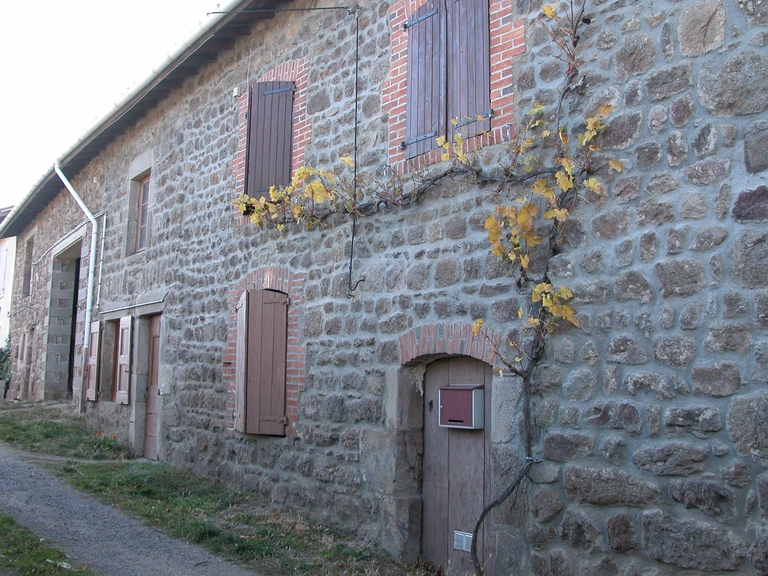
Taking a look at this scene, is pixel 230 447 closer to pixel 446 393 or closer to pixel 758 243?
pixel 446 393

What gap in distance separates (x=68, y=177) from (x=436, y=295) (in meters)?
10.5

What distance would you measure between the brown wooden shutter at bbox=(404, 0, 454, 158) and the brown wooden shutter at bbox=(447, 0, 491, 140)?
0.09m

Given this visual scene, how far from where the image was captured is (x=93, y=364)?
37.5 feet

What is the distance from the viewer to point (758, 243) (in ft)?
11.8

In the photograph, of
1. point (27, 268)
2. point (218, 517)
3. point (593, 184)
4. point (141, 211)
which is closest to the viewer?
point (593, 184)

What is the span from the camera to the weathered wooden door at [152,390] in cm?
969

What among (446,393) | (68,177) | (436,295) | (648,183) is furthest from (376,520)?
(68,177)

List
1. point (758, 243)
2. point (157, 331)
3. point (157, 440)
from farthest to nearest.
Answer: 1. point (157, 331)
2. point (157, 440)
3. point (758, 243)

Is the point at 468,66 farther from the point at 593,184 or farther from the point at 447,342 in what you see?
the point at 447,342

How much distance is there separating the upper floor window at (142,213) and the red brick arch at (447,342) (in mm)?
6459

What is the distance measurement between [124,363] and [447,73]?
6.79 m

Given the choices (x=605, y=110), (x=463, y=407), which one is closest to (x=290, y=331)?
(x=463, y=407)

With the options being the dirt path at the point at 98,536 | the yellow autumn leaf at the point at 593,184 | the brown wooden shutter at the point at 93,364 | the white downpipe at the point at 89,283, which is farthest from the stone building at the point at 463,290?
the white downpipe at the point at 89,283

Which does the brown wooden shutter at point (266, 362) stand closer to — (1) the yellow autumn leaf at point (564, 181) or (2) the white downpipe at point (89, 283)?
(1) the yellow autumn leaf at point (564, 181)
